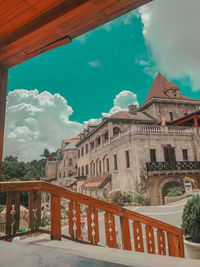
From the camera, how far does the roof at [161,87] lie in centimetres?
2969

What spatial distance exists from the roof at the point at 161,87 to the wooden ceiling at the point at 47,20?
27.2m

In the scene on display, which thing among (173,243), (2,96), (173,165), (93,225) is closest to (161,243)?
(173,243)

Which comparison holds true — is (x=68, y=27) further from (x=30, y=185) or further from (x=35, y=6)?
(x=30, y=185)

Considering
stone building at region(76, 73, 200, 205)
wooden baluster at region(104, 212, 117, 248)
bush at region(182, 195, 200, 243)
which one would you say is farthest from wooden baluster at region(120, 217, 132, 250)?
stone building at region(76, 73, 200, 205)

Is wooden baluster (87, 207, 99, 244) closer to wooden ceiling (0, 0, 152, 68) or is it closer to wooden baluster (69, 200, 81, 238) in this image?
wooden baluster (69, 200, 81, 238)

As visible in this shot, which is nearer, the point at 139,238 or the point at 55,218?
the point at 55,218

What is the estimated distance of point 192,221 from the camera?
4.71m

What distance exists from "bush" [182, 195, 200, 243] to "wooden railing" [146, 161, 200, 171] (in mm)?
Answer: 13290

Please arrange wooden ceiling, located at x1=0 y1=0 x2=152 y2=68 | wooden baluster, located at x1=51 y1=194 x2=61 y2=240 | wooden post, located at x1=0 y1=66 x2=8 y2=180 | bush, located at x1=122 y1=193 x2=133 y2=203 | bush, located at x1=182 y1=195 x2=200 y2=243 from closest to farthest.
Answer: wooden ceiling, located at x1=0 y1=0 x2=152 y2=68 → wooden post, located at x1=0 y1=66 x2=8 y2=180 → wooden baluster, located at x1=51 y1=194 x2=61 y2=240 → bush, located at x1=182 y1=195 x2=200 y2=243 → bush, located at x1=122 y1=193 x2=133 y2=203

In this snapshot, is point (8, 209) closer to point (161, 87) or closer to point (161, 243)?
point (161, 243)

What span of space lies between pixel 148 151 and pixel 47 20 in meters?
17.8

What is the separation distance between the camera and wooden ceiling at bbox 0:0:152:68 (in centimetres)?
225

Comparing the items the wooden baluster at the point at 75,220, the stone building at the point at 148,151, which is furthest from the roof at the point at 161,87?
the wooden baluster at the point at 75,220

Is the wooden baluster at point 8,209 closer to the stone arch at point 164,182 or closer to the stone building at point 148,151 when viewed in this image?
the stone building at point 148,151
